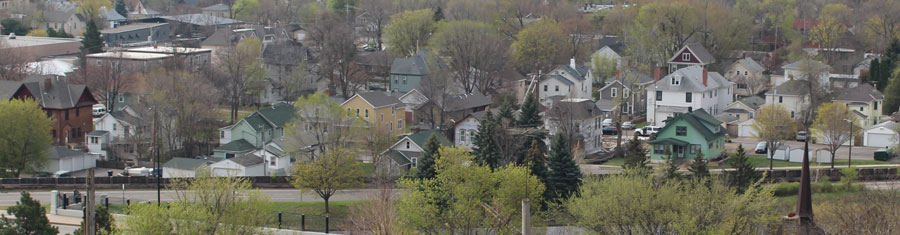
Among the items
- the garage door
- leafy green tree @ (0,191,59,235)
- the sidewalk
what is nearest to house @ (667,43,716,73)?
the garage door

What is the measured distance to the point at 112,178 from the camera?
141 ft

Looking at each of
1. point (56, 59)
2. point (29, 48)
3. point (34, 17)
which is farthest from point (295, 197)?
point (34, 17)

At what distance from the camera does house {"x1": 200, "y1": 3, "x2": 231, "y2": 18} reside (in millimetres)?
107125

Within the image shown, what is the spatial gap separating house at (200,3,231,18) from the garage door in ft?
216

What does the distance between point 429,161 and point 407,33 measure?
126 ft

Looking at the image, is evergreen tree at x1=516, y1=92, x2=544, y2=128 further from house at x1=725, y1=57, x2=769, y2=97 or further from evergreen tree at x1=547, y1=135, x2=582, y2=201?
house at x1=725, y1=57, x2=769, y2=97

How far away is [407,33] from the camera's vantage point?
3022 inches

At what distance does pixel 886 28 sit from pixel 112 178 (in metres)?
50.2

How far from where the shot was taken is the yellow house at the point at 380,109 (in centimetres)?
5369

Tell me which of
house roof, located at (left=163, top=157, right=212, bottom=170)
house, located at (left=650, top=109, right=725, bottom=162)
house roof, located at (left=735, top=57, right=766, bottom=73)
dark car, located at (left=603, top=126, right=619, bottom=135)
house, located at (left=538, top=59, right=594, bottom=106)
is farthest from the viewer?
house roof, located at (left=735, top=57, right=766, bottom=73)

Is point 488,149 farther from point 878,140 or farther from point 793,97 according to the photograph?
point 793,97

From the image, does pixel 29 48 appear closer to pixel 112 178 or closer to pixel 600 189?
pixel 112 178

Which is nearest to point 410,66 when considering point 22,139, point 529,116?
point 529,116

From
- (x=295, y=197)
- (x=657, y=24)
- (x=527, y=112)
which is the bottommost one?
(x=295, y=197)
